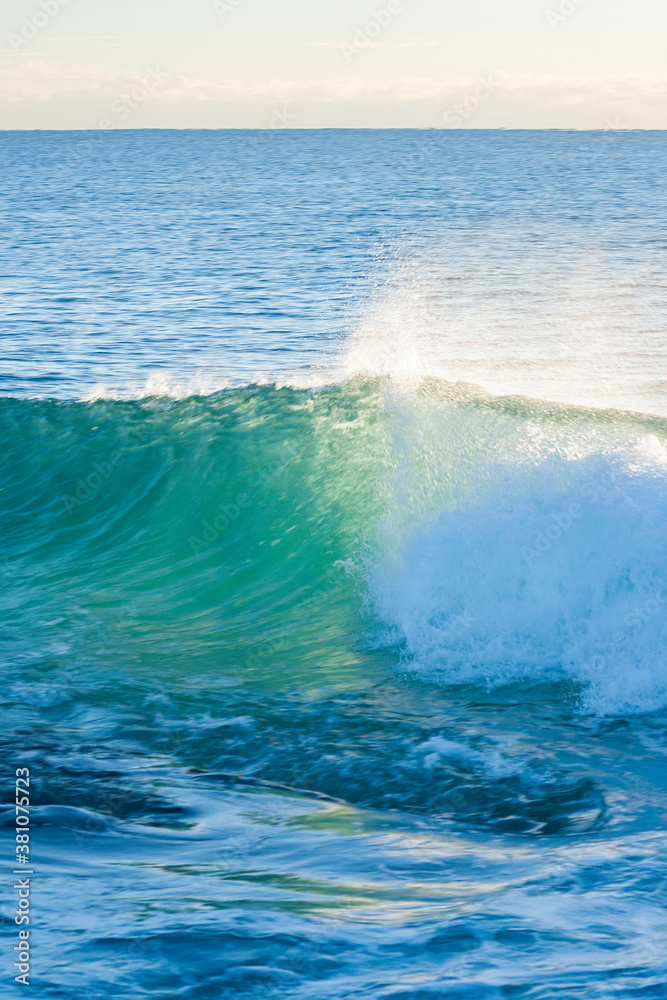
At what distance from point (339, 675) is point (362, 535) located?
289 cm

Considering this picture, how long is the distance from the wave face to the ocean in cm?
3

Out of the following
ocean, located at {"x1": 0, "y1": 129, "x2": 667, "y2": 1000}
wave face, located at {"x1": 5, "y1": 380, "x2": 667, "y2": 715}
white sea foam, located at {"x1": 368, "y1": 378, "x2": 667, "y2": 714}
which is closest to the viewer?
ocean, located at {"x1": 0, "y1": 129, "x2": 667, "y2": 1000}

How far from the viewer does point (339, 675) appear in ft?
24.4

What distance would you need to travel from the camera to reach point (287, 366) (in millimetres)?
19578

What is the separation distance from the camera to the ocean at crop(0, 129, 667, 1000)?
3846mm

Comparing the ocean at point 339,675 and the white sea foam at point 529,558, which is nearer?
the ocean at point 339,675

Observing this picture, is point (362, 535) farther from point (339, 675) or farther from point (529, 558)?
point (339, 675)

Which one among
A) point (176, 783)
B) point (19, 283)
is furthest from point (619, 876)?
point (19, 283)

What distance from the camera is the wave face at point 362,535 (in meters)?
7.69

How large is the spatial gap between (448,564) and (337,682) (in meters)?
1.82

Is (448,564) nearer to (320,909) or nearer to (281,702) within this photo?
(281,702)

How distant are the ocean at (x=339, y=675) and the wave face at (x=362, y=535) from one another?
0.11 feet

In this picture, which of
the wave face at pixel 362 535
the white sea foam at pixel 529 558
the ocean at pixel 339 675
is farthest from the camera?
the wave face at pixel 362 535

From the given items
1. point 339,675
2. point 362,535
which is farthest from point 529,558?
point 362,535
